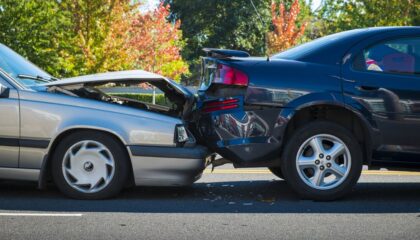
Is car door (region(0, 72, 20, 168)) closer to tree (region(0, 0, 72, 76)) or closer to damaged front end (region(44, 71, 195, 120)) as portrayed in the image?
damaged front end (region(44, 71, 195, 120))

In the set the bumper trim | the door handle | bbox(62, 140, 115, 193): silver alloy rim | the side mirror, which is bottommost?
bbox(62, 140, 115, 193): silver alloy rim

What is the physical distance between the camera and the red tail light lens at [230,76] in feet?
19.3

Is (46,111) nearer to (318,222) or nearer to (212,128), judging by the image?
(212,128)

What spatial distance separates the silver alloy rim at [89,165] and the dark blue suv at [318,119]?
1.00 meters

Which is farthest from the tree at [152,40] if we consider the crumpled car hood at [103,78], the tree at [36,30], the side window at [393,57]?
the side window at [393,57]

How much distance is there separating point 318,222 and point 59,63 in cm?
1887

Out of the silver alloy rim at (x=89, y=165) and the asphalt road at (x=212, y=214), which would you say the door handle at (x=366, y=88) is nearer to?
the asphalt road at (x=212, y=214)

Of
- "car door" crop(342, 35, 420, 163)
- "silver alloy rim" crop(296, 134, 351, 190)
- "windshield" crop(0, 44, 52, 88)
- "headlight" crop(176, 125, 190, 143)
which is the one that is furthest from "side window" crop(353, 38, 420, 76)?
"windshield" crop(0, 44, 52, 88)

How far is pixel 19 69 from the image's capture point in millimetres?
6449

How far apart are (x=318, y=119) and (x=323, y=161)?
401 mm

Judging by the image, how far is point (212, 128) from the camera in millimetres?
6020

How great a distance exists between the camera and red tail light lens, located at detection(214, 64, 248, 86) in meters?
5.89

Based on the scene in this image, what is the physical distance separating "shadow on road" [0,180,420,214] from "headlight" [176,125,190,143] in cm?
57

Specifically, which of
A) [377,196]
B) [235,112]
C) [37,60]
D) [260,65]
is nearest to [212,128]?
[235,112]
